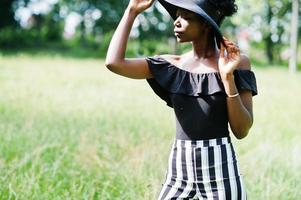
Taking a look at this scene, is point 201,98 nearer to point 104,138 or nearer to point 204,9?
→ point 204,9

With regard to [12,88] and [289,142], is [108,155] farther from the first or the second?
[12,88]

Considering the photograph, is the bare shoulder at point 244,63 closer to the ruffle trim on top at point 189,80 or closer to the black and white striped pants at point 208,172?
the ruffle trim on top at point 189,80

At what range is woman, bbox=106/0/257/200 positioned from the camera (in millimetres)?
2199

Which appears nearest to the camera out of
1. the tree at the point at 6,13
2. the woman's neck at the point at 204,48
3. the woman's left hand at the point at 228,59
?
the woman's left hand at the point at 228,59

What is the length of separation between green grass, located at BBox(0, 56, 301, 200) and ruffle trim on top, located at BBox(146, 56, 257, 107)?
1.15m

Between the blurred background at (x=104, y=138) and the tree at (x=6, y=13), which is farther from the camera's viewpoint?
the tree at (x=6, y=13)

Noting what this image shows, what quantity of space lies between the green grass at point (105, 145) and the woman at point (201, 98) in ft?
3.52

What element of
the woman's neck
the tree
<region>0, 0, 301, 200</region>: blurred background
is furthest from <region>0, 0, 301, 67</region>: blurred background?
the woman's neck

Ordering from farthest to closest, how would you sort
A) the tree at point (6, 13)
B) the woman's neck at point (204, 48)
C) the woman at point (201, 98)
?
the tree at point (6, 13)
the woman's neck at point (204, 48)
the woman at point (201, 98)

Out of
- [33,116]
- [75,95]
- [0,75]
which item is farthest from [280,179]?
[0,75]

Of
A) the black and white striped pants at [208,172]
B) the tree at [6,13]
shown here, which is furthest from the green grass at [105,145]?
the tree at [6,13]

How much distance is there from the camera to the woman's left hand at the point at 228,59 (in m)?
2.08

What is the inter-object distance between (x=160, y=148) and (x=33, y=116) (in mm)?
1970

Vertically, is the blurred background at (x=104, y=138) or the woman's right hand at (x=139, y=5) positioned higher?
the woman's right hand at (x=139, y=5)
